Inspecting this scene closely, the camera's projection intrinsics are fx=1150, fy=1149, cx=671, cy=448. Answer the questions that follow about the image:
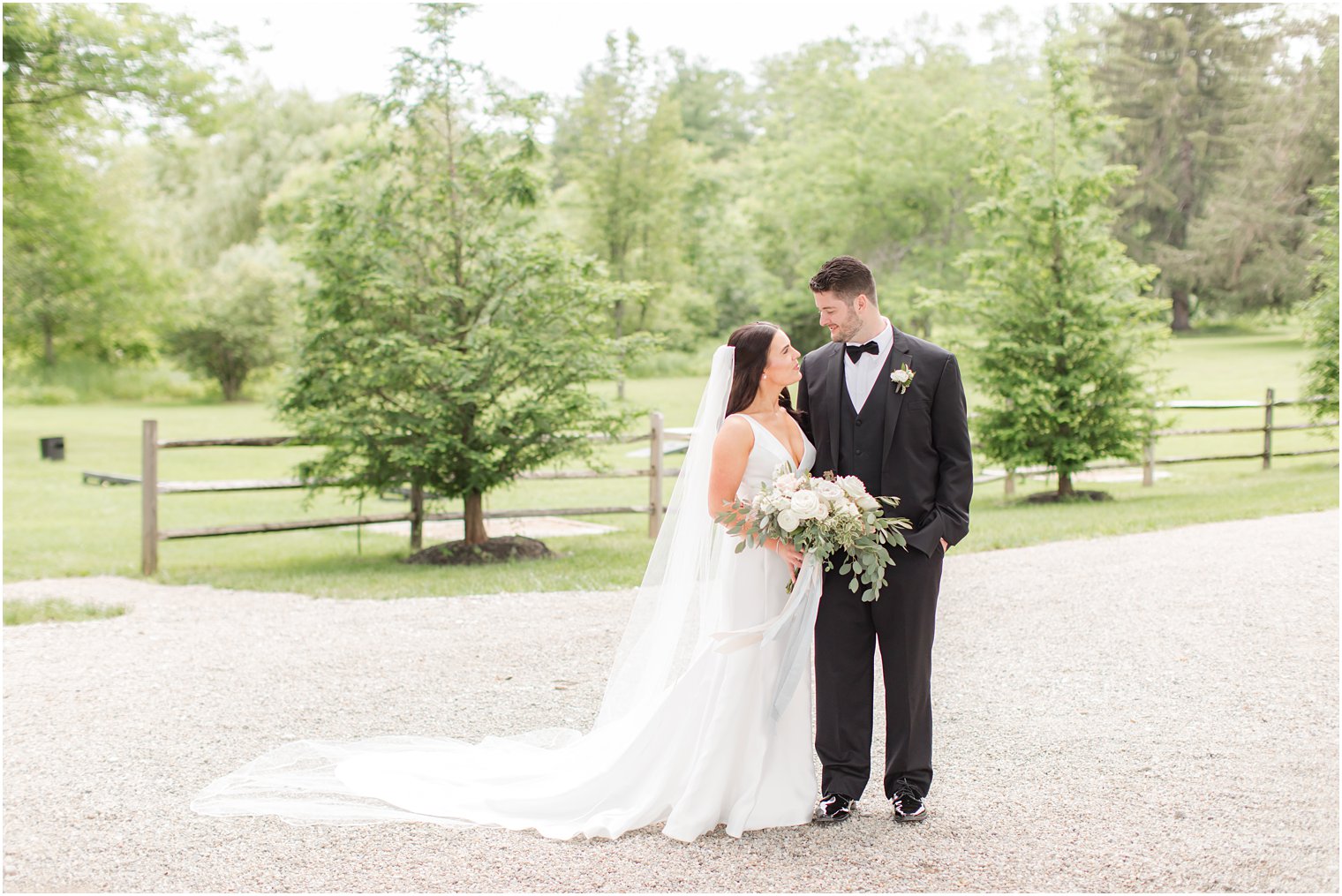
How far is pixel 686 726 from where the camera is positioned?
14.3 feet

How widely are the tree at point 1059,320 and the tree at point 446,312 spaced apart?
5.96 metres

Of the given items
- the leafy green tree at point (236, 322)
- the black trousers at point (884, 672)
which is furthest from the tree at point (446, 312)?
the leafy green tree at point (236, 322)

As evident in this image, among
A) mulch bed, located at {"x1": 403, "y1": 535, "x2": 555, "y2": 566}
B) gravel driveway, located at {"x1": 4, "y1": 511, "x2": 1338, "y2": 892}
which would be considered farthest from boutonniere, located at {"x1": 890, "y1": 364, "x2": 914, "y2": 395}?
mulch bed, located at {"x1": 403, "y1": 535, "x2": 555, "y2": 566}

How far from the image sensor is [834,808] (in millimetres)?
4316

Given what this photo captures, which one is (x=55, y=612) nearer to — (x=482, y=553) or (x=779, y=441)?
(x=482, y=553)

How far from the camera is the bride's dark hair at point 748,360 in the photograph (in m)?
4.38

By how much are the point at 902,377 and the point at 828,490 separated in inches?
20.3

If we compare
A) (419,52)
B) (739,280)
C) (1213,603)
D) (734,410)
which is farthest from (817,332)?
(734,410)

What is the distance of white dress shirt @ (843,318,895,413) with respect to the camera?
4.33m

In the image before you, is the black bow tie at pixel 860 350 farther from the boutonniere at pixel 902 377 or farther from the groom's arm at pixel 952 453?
the groom's arm at pixel 952 453

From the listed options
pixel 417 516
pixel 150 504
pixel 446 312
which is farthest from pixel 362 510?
pixel 446 312

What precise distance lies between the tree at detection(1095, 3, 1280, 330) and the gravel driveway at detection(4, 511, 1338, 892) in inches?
1512

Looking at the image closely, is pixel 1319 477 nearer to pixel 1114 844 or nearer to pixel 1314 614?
pixel 1314 614

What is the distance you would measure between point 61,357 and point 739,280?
23.8 m
